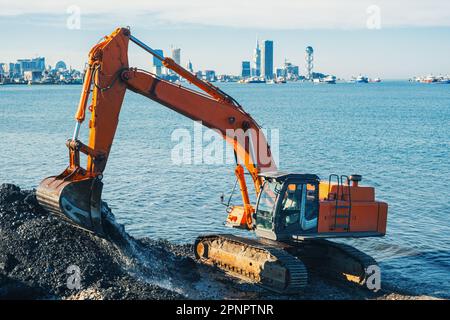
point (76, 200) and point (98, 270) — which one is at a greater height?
point (76, 200)

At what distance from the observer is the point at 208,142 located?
222ft

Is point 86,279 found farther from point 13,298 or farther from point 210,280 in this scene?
point 210,280

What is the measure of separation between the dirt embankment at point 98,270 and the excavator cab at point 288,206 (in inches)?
74.8

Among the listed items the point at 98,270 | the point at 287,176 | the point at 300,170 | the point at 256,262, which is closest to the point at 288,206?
the point at 287,176

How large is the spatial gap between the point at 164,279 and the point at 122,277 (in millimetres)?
1574

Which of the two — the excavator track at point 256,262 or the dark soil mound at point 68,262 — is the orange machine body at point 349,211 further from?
the dark soil mound at point 68,262

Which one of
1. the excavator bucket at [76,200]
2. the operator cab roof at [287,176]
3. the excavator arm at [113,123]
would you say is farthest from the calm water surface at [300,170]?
the excavator bucket at [76,200]

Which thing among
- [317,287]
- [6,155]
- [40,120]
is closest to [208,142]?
[6,155]

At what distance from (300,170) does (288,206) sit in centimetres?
2862

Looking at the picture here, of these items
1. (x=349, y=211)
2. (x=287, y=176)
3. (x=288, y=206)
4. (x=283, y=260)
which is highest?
(x=287, y=176)

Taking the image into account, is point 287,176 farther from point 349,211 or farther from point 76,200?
point 76,200

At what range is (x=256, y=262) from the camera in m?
21.7

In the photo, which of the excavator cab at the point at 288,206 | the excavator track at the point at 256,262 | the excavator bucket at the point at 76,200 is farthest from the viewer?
the excavator cab at the point at 288,206

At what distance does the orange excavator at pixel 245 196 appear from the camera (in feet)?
66.6
